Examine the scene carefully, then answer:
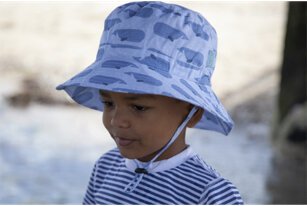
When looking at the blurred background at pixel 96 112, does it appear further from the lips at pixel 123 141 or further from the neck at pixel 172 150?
the lips at pixel 123 141

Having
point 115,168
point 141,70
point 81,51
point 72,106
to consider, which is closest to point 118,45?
point 141,70

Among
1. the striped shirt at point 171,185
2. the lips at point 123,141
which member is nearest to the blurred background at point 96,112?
the striped shirt at point 171,185

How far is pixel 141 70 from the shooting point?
4.25 ft

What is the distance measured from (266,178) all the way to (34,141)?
1.82 m

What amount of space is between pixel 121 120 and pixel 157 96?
85 mm

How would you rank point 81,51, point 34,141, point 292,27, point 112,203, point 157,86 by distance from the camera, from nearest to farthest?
point 157,86, point 112,203, point 292,27, point 34,141, point 81,51

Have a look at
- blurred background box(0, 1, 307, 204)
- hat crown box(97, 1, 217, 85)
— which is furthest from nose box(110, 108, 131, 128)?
blurred background box(0, 1, 307, 204)

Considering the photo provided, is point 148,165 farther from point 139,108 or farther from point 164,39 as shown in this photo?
point 164,39

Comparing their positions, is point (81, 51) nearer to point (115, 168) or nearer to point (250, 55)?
point (250, 55)

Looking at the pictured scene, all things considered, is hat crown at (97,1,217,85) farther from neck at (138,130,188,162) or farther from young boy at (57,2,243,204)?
neck at (138,130,188,162)

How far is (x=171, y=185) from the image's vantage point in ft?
4.39

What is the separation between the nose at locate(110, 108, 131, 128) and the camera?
1273 millimetres

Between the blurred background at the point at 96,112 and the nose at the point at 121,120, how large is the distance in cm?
300

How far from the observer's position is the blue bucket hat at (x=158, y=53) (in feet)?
4.24
